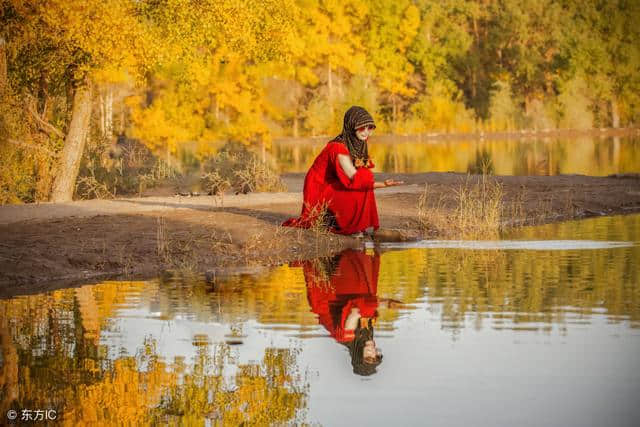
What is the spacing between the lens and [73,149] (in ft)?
70.1

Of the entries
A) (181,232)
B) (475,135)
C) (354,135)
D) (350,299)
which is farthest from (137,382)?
(475,135)

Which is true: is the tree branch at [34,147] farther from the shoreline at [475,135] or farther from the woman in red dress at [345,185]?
the shoreline at [475,135]

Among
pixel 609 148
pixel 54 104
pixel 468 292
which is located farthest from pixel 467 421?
pixel 609 148

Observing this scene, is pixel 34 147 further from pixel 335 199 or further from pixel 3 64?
pixel 335 199

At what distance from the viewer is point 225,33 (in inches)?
837

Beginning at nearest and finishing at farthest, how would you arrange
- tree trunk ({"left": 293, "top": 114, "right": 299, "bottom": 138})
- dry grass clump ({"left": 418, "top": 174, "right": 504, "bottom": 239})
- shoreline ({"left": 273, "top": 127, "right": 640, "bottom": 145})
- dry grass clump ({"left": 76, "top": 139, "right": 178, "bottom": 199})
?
dry grass clump ({"left": 418, "top": 174, "right": 504, "bottom": 239}) → dry grass clump ({"left": 76, "top": 139, "right": 178, "bottom": 199}) → shoreline ({"left": 273, "top": 127, "right": 640, "bottom": 145}) → tree trunk ({"left": 293, "top": 114, "right": 299, "bottom": 138})

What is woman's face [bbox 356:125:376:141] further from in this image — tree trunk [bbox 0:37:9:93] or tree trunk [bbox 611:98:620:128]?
tree trunk [bbox 611:98:620:128]

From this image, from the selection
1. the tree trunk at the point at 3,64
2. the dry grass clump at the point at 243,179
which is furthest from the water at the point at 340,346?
the dry grass clump at the point at 243,179

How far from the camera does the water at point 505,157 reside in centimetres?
3375

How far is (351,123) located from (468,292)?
14.8 feet

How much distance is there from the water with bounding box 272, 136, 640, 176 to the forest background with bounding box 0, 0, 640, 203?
334 cm

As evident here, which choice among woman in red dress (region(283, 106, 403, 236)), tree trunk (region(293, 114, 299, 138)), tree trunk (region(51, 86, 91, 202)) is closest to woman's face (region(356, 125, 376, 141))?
woman in red dress (region(283, 106, 403, 236))

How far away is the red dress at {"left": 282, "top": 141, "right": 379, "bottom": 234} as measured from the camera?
52.6 ft

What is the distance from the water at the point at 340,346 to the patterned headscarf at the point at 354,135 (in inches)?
88.8
